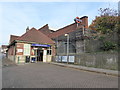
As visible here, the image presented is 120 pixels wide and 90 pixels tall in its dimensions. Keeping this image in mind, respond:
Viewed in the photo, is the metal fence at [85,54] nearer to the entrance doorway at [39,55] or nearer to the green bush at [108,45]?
the green bush at [108,45]

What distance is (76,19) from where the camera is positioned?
2212cm

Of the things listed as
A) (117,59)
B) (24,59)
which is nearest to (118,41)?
(117,59)

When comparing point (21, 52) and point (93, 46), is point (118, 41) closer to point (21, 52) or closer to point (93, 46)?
point (93, 46)

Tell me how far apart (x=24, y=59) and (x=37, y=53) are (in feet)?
10.3

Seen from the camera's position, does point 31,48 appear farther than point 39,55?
No

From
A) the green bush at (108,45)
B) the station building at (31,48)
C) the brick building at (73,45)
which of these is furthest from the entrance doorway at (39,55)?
the green bush at (108,45)

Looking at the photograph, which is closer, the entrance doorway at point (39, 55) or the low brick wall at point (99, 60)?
the low brick wall at point (99, 60)

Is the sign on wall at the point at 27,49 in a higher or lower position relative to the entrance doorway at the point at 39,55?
higher

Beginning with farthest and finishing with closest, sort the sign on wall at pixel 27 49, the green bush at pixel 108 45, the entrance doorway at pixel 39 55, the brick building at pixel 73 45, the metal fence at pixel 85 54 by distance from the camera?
1. the entrance doorway at pixel 39 55
2. the sign on wall at pixel 27 49
3. the brick building at pixel 73 45
4. the green bush at pixel 108 45
5. the metal fence at pixel 85 54

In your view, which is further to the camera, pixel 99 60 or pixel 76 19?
pixel 76 19

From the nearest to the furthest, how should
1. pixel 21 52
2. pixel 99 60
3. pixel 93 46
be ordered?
pixel 99 60 → pixel 93 46 → pixel 21 52

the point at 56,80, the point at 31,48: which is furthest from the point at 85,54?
the point at 31,48

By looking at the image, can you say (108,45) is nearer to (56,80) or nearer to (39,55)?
(56,80)

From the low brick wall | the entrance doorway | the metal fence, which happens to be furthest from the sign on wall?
the low brick wall
